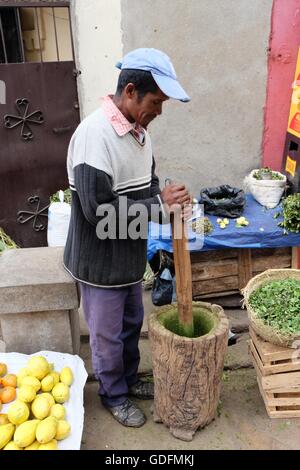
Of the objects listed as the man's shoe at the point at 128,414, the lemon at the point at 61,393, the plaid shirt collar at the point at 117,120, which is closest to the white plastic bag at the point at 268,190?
the plaid shirt collar at the point at 117,120

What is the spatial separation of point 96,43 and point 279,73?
1.77 metres

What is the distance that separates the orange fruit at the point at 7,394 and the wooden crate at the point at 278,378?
1482 millimetres

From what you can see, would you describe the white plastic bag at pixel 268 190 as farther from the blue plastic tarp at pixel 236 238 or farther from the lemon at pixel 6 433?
the lemon at pixel 6 433

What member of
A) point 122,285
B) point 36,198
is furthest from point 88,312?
point 36,198

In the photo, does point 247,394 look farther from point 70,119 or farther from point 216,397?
point 70,119

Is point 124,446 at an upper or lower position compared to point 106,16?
lower

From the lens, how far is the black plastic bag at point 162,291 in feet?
12.2

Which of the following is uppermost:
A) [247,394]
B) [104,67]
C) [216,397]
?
[104,67]

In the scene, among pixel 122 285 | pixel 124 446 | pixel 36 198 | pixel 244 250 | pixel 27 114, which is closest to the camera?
pixel 122 285

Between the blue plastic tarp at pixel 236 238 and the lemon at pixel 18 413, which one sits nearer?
the lemon at pixel 18 413

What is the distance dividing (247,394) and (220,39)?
310 cm

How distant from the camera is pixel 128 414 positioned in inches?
105

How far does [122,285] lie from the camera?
2.36 meters

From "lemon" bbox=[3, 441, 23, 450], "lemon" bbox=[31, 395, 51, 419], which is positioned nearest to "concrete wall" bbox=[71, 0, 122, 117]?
"lemon" bbox=[31, 395, 51, 419]
